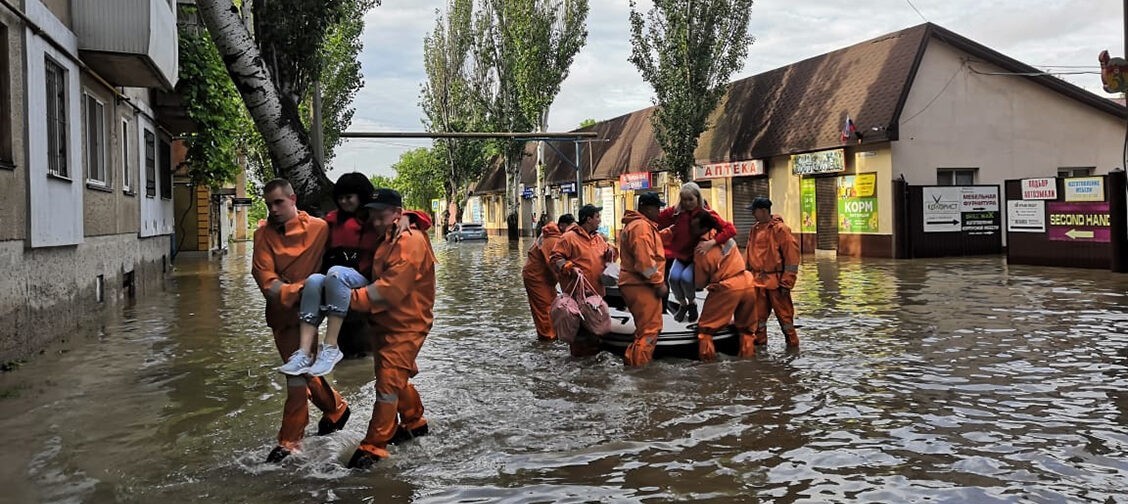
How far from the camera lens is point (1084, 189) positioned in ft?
62.4

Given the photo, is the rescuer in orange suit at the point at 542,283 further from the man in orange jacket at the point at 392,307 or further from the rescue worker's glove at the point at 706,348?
the man in orange jacket at the point at 392,307

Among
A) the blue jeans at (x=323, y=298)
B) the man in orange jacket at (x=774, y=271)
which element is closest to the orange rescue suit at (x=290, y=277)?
the blue jeans at (x=323, y=298)

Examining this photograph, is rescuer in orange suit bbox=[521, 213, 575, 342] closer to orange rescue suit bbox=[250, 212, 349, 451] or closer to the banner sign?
orange rescue suit bbox=[250, 212, 349, 451]

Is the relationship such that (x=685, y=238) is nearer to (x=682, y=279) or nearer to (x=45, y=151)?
(x=682, y=279)

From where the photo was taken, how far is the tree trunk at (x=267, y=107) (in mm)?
8234

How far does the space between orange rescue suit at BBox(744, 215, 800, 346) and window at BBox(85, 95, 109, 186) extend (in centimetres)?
924

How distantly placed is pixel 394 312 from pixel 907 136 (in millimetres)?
22992

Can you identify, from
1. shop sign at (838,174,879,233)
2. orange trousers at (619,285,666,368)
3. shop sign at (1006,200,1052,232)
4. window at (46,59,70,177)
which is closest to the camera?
orange trousers at (619,285,666,368)

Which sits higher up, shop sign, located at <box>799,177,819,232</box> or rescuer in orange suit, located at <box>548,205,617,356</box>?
shop sign, located at <box>799,177,819,232</box>

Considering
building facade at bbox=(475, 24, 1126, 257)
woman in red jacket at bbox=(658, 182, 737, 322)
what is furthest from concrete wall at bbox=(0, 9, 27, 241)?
building facade at bbox=(475, 24, 1126, 257)

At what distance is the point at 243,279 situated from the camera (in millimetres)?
22094

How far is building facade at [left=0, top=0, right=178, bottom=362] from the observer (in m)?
9.12

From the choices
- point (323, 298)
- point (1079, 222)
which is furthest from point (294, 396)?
point (1079, 222)

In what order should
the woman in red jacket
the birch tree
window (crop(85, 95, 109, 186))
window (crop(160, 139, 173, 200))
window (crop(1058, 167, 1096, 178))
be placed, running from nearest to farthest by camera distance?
the woman in red jacket < window (crop(85, 95, 109, 186)) < window (crop(160, 139, 173, 200)) < window (crop(1058, 167, 1096, 178)) < the birch tree
